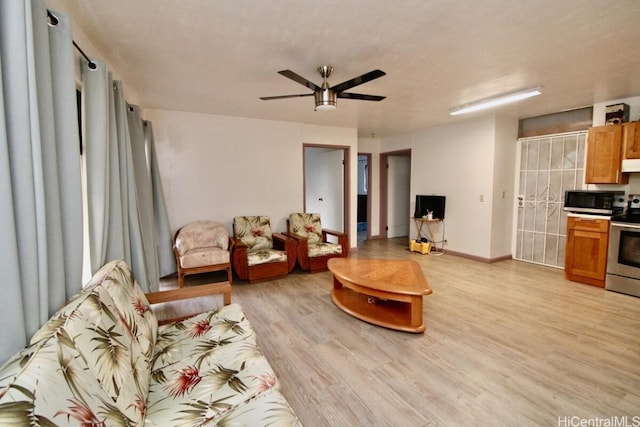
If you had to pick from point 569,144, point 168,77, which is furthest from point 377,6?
point 569,144

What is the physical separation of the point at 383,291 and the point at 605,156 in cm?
362

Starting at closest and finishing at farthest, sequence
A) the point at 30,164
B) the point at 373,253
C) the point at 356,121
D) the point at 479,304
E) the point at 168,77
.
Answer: the point at 30,164 → the point at 168,77 → the point at 479,304 → the point at 356,121 → the point at 373,253

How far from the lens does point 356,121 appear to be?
498cm

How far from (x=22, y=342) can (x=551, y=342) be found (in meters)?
3.37

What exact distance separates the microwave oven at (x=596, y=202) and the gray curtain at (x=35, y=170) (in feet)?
17.2

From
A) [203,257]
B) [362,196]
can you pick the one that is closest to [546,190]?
[362,196]

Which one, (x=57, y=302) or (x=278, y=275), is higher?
(x=57, y=302)

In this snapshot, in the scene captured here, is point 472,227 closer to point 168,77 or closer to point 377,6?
point 377,6

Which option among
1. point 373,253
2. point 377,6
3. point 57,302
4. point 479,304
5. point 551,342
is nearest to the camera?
point 57,302

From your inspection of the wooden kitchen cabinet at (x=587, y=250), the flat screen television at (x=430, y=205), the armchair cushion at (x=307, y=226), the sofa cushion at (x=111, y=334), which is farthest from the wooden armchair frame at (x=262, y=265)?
the wooden kitchen cabinet at (x=587, y=250)

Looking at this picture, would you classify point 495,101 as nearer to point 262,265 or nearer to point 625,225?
point 625,225

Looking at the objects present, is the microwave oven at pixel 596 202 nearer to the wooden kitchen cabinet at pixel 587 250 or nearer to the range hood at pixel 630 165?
the wooden kitchen cabinet at pixel 587 250

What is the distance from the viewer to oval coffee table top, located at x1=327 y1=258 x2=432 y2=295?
8.31ft

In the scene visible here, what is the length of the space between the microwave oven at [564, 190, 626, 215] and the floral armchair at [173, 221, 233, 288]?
4741mm
